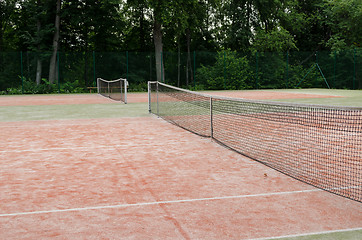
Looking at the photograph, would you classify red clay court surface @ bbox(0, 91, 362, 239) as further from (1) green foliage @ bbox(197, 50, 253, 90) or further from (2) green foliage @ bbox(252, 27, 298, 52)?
(2) green foliage @ bbox(252, 27, 298, 52)

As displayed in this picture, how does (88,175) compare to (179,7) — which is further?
(179,7)

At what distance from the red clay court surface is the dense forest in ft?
75.3

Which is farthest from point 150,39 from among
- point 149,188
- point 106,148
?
point 149,188

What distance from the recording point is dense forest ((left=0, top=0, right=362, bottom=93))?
30.0 meters

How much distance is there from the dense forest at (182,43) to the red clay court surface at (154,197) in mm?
22957

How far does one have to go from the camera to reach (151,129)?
10.3m

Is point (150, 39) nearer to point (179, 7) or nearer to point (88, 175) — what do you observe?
point (179, 7)

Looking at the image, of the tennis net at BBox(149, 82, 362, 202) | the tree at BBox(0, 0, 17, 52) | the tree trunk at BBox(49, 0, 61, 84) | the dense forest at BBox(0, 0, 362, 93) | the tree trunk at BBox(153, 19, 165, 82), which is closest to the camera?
the tennis net at BBox(149, 82, 362, 202)

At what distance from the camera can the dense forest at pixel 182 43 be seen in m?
30.0

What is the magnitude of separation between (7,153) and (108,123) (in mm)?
4498

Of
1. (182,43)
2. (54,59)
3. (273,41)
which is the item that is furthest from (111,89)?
(273,41)

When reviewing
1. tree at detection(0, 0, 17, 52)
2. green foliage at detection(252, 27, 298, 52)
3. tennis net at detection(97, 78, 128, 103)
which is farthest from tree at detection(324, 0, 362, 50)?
tree at detection(0, 0, 17, 52)

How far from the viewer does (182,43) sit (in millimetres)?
39750

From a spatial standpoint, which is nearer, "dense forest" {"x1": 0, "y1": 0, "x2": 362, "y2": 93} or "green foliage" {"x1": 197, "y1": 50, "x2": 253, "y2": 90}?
"dense forest" {"x1": 0, "y1": 0, "x2": 362, "y2": 93}
